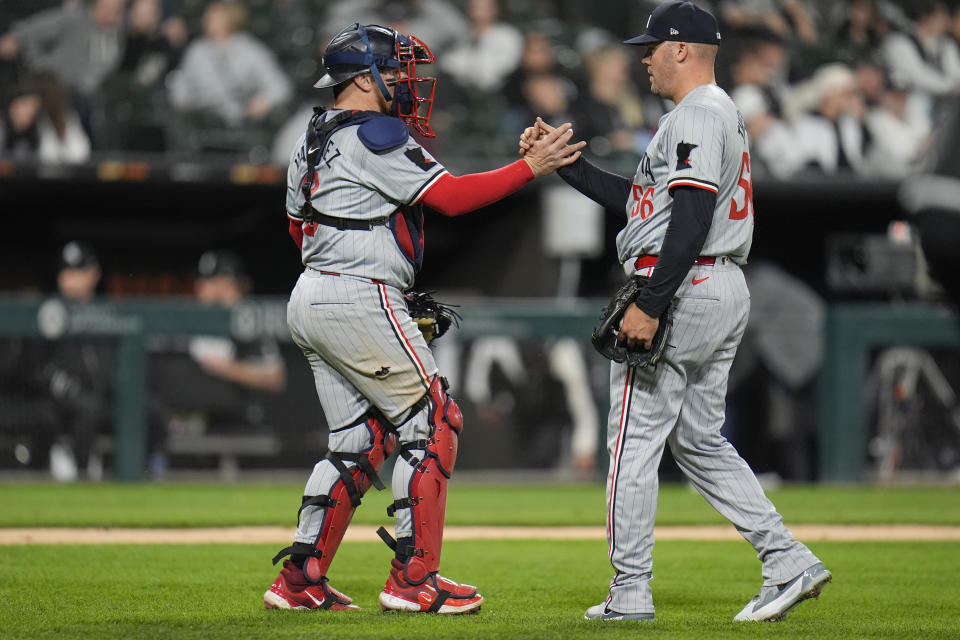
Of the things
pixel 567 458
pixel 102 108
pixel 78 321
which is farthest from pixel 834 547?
pixel 102 108

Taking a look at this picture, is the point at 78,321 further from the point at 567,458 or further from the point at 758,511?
the point at 758,511

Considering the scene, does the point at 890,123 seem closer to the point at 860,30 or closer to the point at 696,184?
the point at 860,30

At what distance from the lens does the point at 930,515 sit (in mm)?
8883

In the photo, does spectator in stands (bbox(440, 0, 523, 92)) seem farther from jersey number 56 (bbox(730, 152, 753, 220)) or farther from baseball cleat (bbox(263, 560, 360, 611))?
baseball cleat (bbox(263, 560, 360, 611))

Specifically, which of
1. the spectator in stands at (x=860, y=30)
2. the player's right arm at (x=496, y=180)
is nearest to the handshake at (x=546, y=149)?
the player's right arm at (x=496, y=180)

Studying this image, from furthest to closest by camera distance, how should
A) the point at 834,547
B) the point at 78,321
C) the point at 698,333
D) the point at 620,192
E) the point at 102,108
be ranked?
the point at 102,108, the point at 78,321, the point at 834,547, the point at 620,192, the point at 698,333

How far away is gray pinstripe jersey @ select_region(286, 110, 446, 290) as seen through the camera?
455 cm

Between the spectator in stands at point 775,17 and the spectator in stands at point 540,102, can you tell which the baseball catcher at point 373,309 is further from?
the spectator in stands at point 775,17

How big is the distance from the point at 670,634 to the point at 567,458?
6.78 meters

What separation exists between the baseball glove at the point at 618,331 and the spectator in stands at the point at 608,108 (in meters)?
8.56

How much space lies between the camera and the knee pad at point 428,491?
4.61m

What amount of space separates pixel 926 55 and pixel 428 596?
13018mm

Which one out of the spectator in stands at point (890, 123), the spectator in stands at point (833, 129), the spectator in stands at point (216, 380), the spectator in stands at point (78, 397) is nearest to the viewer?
the spectator in stands at point (78, 397)

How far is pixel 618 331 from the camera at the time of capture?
14.8ft
